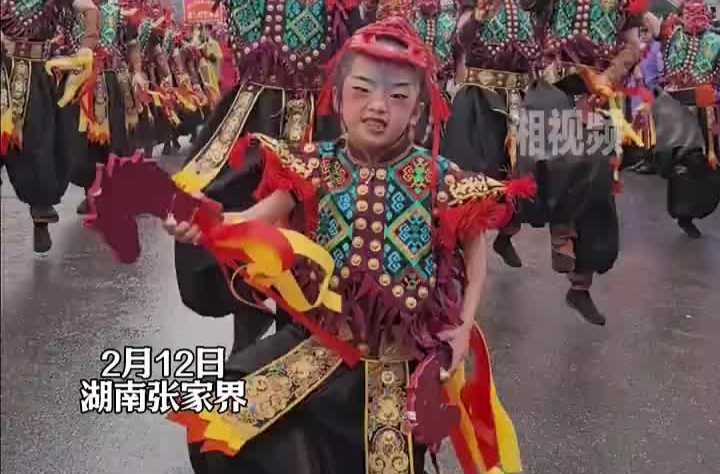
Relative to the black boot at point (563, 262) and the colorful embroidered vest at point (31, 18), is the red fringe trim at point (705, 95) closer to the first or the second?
the black boot at point (563, 262)

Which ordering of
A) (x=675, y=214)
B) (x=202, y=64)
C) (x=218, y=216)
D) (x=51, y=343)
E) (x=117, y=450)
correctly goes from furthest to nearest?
1. (x=202, y=64)
2. (x=675, y=214)
3. (x=51, y=343)
4. (x=117, y=450)
5. (x=218, y=216)

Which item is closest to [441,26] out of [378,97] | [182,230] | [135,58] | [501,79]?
[135,58]

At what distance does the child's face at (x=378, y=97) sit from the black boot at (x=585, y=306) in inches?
111

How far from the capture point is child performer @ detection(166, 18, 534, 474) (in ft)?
6.87

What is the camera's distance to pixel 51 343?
13.3ft

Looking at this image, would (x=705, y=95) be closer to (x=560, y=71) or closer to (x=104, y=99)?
(x=560, y=71)

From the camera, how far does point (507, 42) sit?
15.6 feet

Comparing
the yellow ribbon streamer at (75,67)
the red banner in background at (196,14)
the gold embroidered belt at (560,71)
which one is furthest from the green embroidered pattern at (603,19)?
the red banner in background at (196,14)

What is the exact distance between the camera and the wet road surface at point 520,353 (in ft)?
10.3

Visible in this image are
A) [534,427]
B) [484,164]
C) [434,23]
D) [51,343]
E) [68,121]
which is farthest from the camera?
[434,23]

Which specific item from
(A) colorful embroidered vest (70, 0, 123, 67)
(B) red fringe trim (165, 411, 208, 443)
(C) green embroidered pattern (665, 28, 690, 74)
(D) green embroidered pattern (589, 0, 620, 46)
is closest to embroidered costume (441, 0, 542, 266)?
(D) green embroidered pattern (589, 0, 620, 46)

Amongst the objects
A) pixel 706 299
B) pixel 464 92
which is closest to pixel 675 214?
pixel 706 299

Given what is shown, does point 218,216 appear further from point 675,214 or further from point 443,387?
Result: point 675,214

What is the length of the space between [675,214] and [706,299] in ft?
6.48
